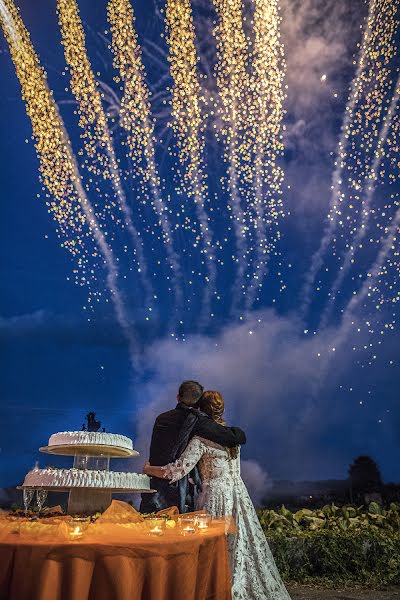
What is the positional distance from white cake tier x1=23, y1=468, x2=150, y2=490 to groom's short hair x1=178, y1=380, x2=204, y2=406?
5.63 ft

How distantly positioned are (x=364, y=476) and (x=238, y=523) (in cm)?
1081

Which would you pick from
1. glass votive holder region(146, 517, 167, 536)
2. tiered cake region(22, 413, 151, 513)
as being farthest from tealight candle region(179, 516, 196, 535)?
tiered cake region(22, 413, 151, 513)

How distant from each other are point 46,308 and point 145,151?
10494mm

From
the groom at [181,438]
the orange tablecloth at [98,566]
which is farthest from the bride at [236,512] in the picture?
the orange tablecloth at [98,566]

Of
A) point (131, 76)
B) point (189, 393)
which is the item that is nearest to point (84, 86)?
point (131, 76)

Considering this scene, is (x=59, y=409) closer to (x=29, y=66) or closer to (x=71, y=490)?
(x=29, y=66)

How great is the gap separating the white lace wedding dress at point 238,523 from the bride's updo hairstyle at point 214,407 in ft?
0.33

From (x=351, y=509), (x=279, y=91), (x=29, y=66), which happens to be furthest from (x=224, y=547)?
(x=29, y=66)

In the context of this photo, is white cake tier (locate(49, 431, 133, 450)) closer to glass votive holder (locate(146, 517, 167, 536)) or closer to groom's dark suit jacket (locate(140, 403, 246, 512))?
glass votive holder (locate(146, 517, 167, 536))

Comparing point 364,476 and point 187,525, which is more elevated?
point 364,476

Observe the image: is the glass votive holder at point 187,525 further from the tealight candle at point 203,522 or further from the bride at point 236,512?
the bride at point 236,512

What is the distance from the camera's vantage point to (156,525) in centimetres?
280

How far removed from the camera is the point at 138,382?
1838cm

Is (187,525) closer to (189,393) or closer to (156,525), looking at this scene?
(156,525)
